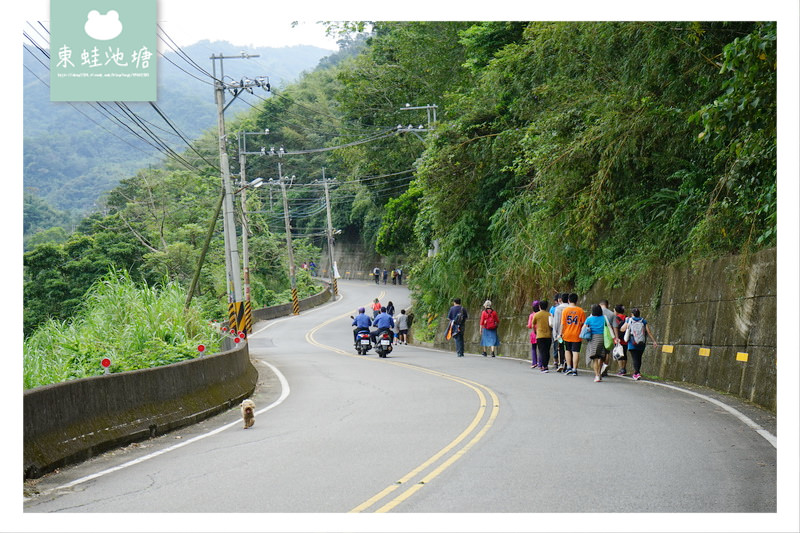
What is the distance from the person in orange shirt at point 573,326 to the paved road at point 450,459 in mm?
2284

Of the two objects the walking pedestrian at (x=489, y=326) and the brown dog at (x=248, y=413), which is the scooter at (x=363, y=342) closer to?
the walking pedestrian at (x=489, y=326)

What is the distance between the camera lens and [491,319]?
25.6 m

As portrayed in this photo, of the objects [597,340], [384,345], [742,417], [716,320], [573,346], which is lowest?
[384,345]

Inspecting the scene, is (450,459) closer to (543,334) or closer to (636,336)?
(636,336)

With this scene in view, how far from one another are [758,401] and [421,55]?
32464mm

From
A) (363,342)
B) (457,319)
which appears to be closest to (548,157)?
(457,319)

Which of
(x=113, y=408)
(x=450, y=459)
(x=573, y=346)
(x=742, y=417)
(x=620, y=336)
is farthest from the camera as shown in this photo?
(x=573, y=346)

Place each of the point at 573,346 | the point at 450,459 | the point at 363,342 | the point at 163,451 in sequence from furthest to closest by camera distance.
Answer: the point at 363,342, the point at 573,346, the point at 163,451, the point at 450,459

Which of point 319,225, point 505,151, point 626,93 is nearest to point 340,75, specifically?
point 505,151

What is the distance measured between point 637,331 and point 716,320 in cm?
190

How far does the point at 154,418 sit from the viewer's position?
1192 centimetres

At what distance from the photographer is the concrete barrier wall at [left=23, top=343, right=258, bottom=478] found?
9148mm

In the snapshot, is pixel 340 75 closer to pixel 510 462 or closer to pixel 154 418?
pixel 154 418

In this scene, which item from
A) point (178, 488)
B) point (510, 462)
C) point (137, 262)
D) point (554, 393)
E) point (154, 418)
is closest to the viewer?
point (178, 488)
